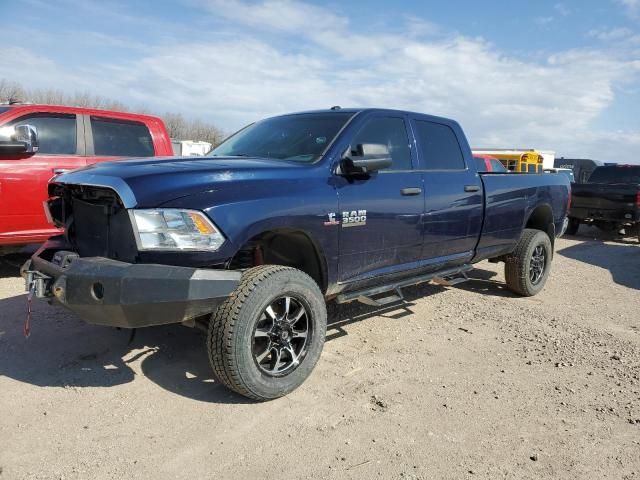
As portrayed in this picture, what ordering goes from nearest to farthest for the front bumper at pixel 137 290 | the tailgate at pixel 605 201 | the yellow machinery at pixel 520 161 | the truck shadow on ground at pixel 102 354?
1. the front bumper at pixel 137 290
2. the truck shadow on ground at pixel 102 354
3. the tailgate at pixel 605 201
4. the yellow machinery at pixel 520 161

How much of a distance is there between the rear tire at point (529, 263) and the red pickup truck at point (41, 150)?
4968 millimetres

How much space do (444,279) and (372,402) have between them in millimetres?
2194

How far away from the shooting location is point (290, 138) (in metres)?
4.06

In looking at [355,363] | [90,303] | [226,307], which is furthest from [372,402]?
[90,303]

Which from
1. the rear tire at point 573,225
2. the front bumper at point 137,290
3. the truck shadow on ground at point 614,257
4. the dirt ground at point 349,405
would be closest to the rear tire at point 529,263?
the dirt ground at point 349,405

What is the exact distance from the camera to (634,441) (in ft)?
9.35

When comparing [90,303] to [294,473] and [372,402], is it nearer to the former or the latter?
[294,473]

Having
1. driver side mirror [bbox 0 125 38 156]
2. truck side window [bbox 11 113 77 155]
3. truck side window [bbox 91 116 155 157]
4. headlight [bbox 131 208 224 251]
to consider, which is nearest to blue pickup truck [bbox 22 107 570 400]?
headlight [bbox 131 208 224 251]

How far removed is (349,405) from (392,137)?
7.25 feet

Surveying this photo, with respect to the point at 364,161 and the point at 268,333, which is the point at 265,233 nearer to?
the point at 268,333

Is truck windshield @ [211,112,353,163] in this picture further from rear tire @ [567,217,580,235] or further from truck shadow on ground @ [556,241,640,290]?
rear tire @ [567,217,580,235]

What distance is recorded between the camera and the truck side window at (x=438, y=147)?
452cm

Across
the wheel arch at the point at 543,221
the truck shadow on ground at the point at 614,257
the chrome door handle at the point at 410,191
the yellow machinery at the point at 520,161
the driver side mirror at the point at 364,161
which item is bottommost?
the truck shadow on ground at the point at 614,257

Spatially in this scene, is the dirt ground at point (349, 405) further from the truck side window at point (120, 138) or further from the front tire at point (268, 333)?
the truck side window at point (120, 138)
